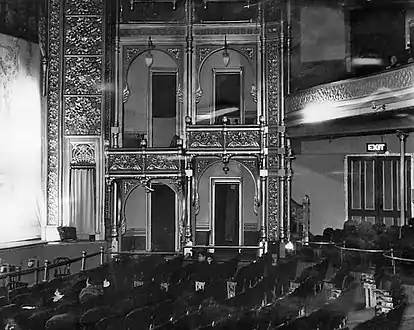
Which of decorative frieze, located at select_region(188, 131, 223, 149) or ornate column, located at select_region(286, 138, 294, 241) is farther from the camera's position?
ornate column, located at select_region(286, 138, 294, 241)

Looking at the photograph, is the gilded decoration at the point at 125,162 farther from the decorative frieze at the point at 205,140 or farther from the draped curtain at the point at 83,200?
the decorative frieze at the point at 205,140

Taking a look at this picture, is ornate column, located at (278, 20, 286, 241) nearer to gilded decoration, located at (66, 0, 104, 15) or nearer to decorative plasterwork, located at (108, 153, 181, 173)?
decorative plasterwork, located at (108, 153, 181, 173)

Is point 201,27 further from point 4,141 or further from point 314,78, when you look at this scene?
point 4,141

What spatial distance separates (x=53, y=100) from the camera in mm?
12930

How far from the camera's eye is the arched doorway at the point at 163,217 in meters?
13.2

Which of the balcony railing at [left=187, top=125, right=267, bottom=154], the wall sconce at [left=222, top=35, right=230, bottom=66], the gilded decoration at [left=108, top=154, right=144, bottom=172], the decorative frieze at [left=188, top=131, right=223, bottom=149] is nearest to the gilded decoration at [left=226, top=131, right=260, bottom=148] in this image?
the balcony railing at [left=187, top=125, right=267, bottom=154]

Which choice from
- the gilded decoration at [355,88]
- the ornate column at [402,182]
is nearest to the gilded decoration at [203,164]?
the gilded decoration at [355,88]

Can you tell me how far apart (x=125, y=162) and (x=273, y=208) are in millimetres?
2763

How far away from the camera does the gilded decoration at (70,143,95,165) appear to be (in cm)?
1299

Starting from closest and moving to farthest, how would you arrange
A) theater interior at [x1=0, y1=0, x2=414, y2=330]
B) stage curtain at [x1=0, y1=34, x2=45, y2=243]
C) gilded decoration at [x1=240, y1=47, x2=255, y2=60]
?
stage curtain at [x1=0, y1=34, x2=45, y2=243] < theater interior at [x1=0, y1=0, x2=414, y2=330] < gilded decoration at [x1=240, y1=47, x2=255, y2=60]

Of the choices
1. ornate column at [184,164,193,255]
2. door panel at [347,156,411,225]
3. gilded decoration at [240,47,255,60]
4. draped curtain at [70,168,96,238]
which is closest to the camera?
draped curtain at [70,168,96,238]

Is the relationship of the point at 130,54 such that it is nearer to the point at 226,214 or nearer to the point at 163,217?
the point at 163,217

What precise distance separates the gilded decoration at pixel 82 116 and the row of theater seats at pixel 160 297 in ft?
13.0

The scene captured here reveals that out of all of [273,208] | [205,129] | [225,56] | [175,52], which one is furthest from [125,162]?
[273,208]
